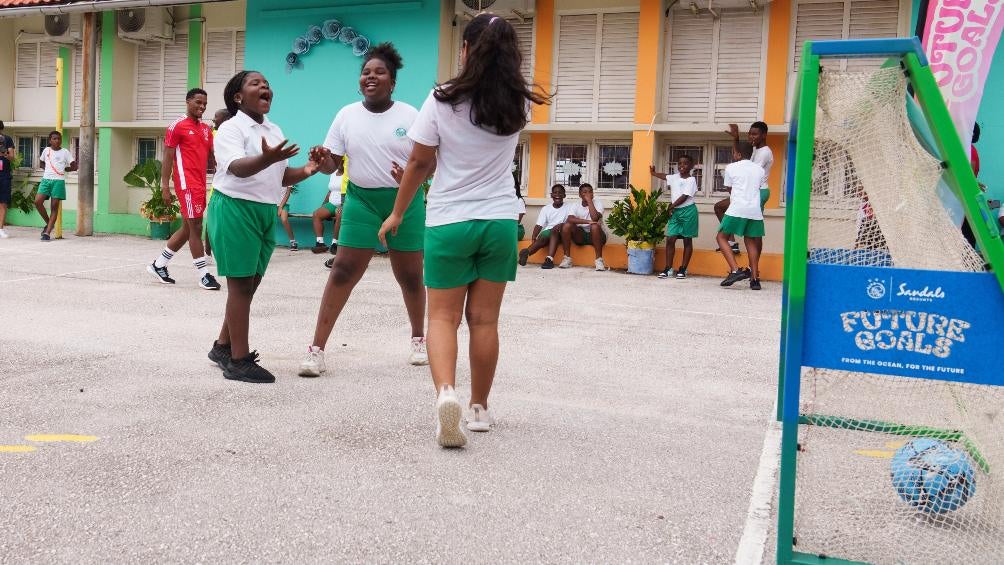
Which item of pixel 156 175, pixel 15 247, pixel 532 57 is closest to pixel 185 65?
pixel 156 175

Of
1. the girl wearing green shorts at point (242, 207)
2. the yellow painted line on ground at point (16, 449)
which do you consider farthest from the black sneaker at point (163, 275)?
the yellow painted line on ground at point (16, 449)

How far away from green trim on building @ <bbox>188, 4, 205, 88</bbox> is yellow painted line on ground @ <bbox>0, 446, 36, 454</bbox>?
13.3m

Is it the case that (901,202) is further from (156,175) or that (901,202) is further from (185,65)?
(185,65)

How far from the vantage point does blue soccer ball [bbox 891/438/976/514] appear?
115 inches

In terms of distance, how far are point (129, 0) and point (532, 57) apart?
5.97m

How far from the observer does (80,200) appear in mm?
14875

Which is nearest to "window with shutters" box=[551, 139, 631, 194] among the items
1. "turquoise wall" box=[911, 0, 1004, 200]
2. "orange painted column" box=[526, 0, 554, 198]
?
"orange painted column" box=[526, 0, 554, 198]

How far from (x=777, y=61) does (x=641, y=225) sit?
293 cm

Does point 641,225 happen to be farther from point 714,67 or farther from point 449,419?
point 449,419

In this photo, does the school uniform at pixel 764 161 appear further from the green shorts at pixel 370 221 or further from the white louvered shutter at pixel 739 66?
the green shorts at pixel 370 221

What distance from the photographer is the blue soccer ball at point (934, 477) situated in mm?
2926

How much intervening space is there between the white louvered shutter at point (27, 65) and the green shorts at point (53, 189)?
12.2 feet

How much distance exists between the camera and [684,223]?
11.7m

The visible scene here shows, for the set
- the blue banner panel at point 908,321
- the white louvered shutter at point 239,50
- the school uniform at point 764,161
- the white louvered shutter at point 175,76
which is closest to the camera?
the blue banner panel at point 908,321
